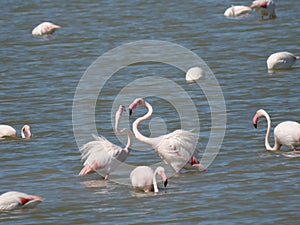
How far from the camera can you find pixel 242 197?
30.7 feet

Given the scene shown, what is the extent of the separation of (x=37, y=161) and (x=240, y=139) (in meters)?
2.60

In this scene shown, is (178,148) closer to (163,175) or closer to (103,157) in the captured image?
(103,157)

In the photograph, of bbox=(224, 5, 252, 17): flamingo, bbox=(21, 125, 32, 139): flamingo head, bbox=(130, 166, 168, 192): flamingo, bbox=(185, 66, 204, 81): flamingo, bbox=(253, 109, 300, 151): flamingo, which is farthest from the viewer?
bbox=(224, 5, 252, 17): flamingo

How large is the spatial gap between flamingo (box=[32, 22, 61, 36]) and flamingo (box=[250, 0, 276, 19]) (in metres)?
4.45

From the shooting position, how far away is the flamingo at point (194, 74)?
15328mm

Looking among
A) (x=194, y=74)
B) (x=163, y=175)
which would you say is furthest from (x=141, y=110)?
(x=163, y=175)

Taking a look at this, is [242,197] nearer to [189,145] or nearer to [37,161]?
[189,145]

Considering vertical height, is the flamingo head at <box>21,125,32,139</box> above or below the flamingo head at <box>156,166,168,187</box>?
above

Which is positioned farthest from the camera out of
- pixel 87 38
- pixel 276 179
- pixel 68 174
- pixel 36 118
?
pixel 87 38

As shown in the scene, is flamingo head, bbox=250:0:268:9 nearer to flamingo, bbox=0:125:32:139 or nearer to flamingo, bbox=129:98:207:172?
flamingo, bbox=0:125:32:139

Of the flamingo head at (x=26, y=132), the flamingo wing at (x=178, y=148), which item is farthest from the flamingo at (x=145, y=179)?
the flamingo head at (x=26, y=132)

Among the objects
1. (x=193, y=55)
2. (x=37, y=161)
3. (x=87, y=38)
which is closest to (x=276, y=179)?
(x=37, y=161)

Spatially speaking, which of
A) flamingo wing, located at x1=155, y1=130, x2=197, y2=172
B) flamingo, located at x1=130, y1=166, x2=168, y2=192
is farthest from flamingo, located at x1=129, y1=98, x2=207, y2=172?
flamingo, located at x1=130, y1=166, x2=168, y2=192

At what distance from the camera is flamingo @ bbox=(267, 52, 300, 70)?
15.6m
